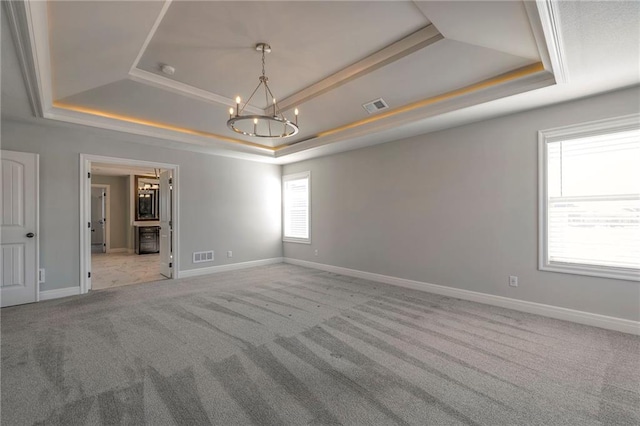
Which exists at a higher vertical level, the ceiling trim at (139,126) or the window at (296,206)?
the ceiling trim at (139,126)

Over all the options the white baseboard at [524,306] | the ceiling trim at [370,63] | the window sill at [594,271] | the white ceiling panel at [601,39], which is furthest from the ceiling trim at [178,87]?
the window sill at [594,271]

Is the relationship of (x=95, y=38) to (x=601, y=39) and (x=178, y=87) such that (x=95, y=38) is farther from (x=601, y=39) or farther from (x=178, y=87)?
(x=601, y=39)

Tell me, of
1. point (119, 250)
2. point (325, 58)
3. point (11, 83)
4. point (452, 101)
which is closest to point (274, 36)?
point (325, 58)

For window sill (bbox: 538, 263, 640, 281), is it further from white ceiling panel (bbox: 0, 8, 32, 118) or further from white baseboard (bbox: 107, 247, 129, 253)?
Answer: white baseboard (bbox: 107, 247, 129, 253)

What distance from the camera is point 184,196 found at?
578 cm

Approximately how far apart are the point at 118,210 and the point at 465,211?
35.4ft

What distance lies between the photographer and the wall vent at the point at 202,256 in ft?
19.4

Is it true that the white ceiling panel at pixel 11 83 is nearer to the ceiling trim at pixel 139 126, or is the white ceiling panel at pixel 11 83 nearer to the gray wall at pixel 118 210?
the ceiling trim at pixel 139 126

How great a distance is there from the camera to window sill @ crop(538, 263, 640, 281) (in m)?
3.10

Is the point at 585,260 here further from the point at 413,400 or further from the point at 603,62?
the point at 413,400

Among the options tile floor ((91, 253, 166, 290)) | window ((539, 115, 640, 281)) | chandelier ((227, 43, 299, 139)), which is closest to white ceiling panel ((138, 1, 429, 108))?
chandelier ((227, 43, 299, 139))

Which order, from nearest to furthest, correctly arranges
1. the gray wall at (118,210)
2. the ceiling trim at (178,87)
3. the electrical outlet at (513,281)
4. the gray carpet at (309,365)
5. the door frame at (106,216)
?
1. the gray carpet at (309,365)
2. the ceiling trim at (178,87)
3. the electrical outlet at (513,281)
4. the door frame at (106,216)
5. the gray wall at (118,210)

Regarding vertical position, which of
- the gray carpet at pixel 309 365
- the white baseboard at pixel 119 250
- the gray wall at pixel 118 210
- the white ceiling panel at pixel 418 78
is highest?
the white ceiling panel at pixel 418 78

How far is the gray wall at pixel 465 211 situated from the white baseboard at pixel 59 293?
4.52 m
